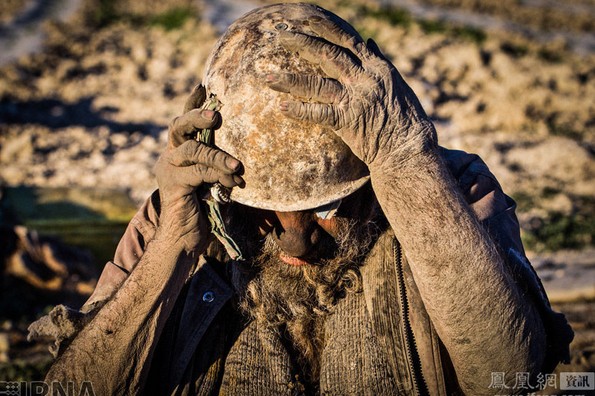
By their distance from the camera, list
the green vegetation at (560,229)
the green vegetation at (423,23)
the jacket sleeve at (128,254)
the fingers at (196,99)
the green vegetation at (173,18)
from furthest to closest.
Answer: the green vegetation at (173,18) → the green vegetation at (423,23) → the green vegetation at (560,229) → the jacket sleeve at (128,254) → the fingers at (196,99)

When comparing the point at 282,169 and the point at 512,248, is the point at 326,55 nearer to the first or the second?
the point at 282,169

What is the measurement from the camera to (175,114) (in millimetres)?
9461

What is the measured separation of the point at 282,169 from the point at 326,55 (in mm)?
465

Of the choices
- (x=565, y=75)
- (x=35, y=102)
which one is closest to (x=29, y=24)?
(x=35, y=102)

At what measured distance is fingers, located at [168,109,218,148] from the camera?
88.8 inches

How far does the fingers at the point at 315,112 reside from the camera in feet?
6.89

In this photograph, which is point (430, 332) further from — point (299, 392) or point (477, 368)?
point (299, 392)

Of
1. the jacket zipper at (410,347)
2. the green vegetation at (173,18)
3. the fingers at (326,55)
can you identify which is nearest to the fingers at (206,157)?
the fingers at (326,55)

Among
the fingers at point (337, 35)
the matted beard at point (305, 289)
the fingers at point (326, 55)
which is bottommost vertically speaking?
the matted beard at point (305, 289)

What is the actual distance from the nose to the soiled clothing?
0.41 metres

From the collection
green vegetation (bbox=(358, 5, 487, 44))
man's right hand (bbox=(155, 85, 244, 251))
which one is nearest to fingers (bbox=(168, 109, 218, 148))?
man's right hand (bbox=(155, 85, 244, 251))

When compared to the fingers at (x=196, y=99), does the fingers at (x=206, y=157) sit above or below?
below

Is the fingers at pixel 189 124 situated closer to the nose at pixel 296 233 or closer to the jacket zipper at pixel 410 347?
the nose at pixel 296 233

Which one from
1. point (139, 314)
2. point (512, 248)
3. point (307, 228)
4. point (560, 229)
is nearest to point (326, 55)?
point (307, 228)
